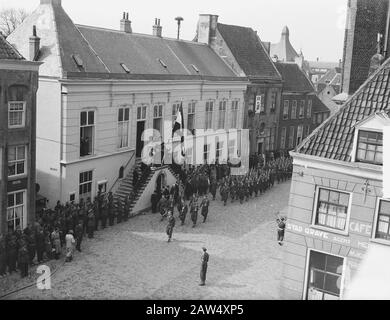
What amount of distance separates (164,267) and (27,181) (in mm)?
8019

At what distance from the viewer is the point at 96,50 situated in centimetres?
3186

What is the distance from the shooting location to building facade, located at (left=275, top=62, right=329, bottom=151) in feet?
171

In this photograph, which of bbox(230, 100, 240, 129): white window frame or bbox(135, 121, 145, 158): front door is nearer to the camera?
bbox(135, 121, 145, 158): front door

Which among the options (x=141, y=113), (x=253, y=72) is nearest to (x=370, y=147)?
(x=141, y=113)

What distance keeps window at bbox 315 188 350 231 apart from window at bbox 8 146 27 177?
1408 cm

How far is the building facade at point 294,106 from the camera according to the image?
52000mm

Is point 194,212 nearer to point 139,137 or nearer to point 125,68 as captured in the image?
point 139,137

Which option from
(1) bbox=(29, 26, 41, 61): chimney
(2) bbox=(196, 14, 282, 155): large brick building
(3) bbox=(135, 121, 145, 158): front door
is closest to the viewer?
(1) bbox=(29, 26, 41, 61): chimney

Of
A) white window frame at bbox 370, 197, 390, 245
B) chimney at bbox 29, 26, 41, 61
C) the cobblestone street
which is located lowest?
the cobblestone street

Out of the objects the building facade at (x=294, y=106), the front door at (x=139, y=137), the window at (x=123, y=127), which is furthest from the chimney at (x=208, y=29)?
the window at (x=123, y=127)

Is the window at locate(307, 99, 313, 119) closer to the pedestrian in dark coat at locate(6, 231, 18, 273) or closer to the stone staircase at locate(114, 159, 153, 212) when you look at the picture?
the stone staircase at locate(114, 159, 153, 212)

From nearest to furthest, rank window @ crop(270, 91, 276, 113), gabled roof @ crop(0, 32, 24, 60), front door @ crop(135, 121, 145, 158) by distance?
gabled roof @ crop(0, 32, 24, 60) < front door @ crop(135, 121, 145, 158) < window @ crop(270, 91, 276, 113)

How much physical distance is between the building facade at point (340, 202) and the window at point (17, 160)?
43.0ft

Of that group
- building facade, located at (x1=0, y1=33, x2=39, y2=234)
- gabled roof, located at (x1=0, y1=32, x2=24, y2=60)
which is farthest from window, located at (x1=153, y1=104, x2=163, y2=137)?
gabled roof, located at (x1=0, y1=32, x2=24, y2=60)
